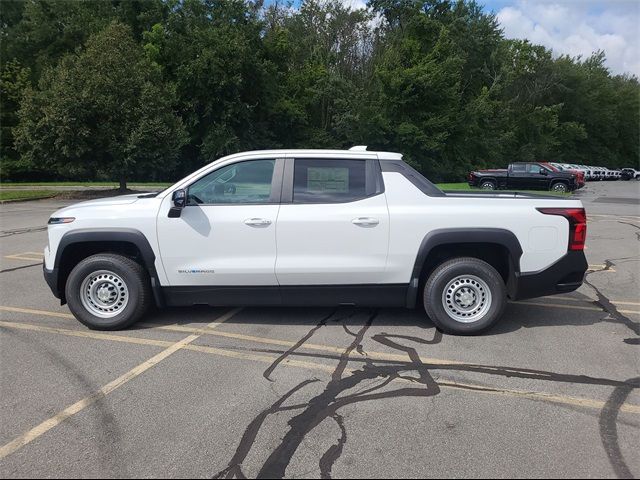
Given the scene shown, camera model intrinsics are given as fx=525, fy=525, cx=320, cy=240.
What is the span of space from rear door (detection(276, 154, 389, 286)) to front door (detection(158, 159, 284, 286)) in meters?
0.14

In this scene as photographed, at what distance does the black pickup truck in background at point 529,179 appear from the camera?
27203mm

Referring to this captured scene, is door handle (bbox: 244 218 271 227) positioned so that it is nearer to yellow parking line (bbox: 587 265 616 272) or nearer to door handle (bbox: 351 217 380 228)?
door handle (bbox: 351 217 380 228)

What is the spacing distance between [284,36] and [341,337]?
40870mm

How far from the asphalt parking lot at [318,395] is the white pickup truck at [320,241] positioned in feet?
1.35

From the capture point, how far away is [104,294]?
535 centimetres

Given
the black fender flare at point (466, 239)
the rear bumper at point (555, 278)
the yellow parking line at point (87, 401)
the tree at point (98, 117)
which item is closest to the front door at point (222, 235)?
the yellow parking line at point (87, 401)

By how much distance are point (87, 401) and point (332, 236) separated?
2509 mm

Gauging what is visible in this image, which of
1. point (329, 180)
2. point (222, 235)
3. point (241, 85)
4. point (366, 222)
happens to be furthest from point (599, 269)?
point (241, 85)

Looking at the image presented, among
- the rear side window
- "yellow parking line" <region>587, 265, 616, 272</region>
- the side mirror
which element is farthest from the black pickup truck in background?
the side mirror

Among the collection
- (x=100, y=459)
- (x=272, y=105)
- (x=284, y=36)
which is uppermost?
A: (x=284, y=36)

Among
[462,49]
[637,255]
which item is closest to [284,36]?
[462,49]

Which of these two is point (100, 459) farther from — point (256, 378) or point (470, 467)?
point (470, 467)

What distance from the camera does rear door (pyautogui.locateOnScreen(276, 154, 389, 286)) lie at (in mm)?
5055

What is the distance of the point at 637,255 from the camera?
9.83m
